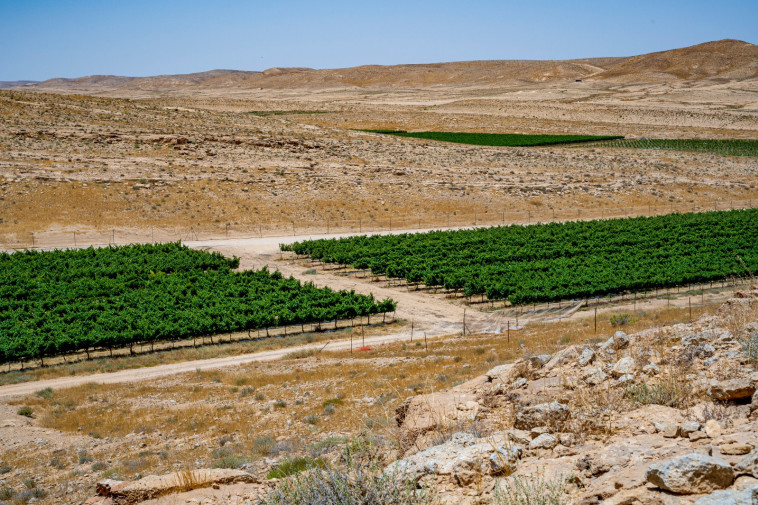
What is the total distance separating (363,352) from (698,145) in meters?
90.9

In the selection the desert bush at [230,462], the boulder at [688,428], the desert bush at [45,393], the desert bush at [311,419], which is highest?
the boulder at [688,428]

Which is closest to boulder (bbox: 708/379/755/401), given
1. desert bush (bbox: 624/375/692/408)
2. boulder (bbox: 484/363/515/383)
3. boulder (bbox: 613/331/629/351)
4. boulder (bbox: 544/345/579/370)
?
desert bush (bbox: 624/375/692/408)

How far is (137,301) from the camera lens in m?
34.6

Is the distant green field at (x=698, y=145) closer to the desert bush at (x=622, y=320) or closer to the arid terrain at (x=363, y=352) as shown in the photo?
the arid terrain at (x=363, y=352)

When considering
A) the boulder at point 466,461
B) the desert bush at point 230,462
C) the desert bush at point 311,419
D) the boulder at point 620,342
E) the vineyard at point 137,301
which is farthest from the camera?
the vineyard at point 137,301

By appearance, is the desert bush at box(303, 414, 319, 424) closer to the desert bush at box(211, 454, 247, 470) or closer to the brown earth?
the desert bush at box(211, 454, 247, 470)

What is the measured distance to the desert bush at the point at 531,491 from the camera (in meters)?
6.88

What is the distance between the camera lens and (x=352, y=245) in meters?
48.2

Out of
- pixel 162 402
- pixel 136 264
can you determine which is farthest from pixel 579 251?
pixel 162 402

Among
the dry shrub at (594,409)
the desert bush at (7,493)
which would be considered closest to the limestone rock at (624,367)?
the dry shrub at (594,409)

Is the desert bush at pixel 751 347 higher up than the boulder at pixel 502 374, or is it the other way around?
the desert bush at pixel 751 347

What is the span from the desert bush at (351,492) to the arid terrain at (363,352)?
41cm

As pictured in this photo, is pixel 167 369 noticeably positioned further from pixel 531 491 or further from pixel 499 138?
pixel 499 138

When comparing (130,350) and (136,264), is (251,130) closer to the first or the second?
(136,264)
